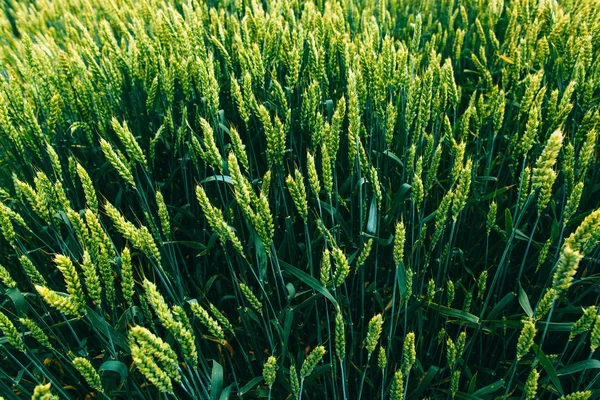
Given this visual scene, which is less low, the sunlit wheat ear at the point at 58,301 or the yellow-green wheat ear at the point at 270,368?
the sunlit wheat ear at the point at 58,301

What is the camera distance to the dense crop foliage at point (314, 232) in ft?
3.92

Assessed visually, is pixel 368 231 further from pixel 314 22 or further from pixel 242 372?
pixel 314 22

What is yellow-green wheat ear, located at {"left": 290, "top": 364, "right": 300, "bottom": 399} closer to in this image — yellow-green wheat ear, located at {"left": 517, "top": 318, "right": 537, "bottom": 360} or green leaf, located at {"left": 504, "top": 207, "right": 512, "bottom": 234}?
yellow-green wheat ear, located at {"left": 517, "top": 318, "right": 537, "bottom": 360}

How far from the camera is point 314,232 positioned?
5.82 ft

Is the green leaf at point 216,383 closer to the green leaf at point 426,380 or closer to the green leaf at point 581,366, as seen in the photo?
the green leaf at point 426,380

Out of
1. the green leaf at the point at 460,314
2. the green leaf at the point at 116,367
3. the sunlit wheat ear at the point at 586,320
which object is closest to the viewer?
the sunlit wheat ear at the point at 586,320

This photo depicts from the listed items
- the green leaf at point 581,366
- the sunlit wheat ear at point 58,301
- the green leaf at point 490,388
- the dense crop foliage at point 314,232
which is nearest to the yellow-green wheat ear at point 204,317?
the dense crop foliage at point 314,232

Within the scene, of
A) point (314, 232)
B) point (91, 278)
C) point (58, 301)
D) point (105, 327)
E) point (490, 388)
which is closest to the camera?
point (58, 301)

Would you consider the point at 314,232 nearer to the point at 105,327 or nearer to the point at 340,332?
the point at 340,332

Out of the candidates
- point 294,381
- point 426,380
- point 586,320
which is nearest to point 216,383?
point 294,381

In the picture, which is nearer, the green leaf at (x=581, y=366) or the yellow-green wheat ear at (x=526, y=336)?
the yellow-green wheat ear at (x=526, y=336)

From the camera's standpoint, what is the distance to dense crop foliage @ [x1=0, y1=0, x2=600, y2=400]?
120 centimetres

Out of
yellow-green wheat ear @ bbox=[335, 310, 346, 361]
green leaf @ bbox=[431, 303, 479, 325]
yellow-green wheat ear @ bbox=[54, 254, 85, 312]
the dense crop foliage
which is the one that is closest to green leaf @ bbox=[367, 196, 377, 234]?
the dense crop foliage

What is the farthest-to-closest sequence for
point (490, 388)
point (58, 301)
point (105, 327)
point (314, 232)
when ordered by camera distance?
point (314, 232)
point (490, 388)
point (105, 327)
point (58, 301)
